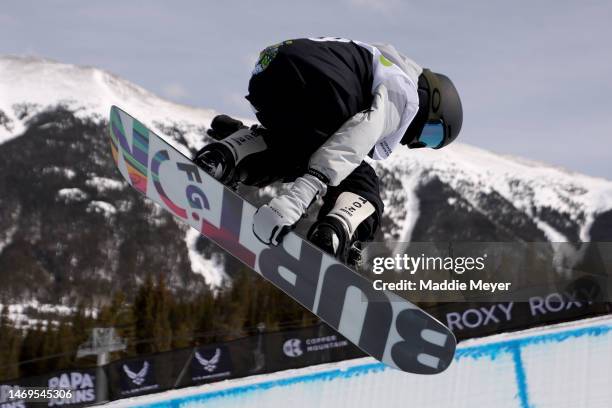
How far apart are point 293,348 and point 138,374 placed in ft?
7.33

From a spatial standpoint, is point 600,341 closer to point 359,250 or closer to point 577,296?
point 577,296

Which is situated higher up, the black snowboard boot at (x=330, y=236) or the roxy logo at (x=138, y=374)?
the black snowboard boot at (x=330, y=236)

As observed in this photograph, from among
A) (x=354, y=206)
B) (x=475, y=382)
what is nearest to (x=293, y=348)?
(x=475, y=382)

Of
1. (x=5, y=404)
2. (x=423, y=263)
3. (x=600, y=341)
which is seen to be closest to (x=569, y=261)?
(x=600, y=341)

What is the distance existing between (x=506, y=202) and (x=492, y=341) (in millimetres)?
193098

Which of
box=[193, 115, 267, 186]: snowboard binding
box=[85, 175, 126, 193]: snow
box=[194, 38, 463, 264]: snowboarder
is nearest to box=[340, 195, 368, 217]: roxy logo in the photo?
box=[194, 38, 463, 264]: snowboarder

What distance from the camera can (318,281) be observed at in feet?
11.9

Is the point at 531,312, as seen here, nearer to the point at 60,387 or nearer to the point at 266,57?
the point at 266,57

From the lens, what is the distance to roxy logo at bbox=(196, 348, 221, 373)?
9.83 m

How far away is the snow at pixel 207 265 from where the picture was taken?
143450mm

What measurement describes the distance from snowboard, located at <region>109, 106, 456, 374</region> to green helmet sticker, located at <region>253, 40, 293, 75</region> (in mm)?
666

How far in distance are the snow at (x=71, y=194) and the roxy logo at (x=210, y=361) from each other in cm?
14524

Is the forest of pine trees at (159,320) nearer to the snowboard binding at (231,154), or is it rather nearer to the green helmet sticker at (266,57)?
the snowboard binding at (231,154)

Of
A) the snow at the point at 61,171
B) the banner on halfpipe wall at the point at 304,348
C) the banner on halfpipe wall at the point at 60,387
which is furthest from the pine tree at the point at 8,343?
the snow at the point at 61,171
